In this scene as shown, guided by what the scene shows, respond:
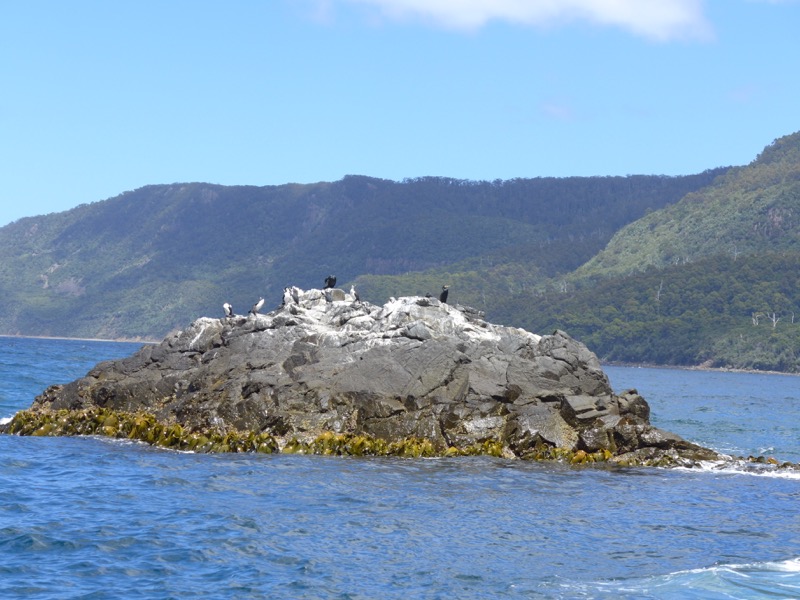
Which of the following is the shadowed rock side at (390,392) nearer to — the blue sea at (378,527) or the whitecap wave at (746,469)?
the whitecap wave at (746,469)

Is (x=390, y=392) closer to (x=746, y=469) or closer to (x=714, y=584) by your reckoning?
(x=746, y=469)

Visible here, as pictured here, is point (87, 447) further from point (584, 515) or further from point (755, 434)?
point (755, 434)

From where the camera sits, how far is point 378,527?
1031 inches

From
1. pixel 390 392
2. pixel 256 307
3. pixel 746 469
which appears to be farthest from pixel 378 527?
pixel 256 307

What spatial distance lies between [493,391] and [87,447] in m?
14.1

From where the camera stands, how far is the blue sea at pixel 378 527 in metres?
21.6

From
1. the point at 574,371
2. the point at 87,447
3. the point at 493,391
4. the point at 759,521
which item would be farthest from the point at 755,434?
the point at 87,447

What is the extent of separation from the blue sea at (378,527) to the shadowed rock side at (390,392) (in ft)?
6.53

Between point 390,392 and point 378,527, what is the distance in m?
13.4

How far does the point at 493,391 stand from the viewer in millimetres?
39469

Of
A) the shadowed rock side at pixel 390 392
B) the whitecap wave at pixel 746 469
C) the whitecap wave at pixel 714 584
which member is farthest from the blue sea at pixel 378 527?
the shadowed rock side at pixel 390 392

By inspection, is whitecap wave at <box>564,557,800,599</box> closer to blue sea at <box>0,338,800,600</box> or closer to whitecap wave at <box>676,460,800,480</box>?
blue sea at <box>0,338,800,600</box>

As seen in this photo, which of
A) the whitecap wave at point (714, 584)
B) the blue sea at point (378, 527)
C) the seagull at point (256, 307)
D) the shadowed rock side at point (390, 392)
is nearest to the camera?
the whitecap wave at point (714, 584)

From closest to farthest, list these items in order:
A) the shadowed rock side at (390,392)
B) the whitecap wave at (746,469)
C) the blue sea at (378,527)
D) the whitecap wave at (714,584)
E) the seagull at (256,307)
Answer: the whitecap wave at (714,584)
the blue sea at (378,527)
the whitecap wave at (746,469)
the shadowed rock side at (390,392)
the seagull at (256,307)
